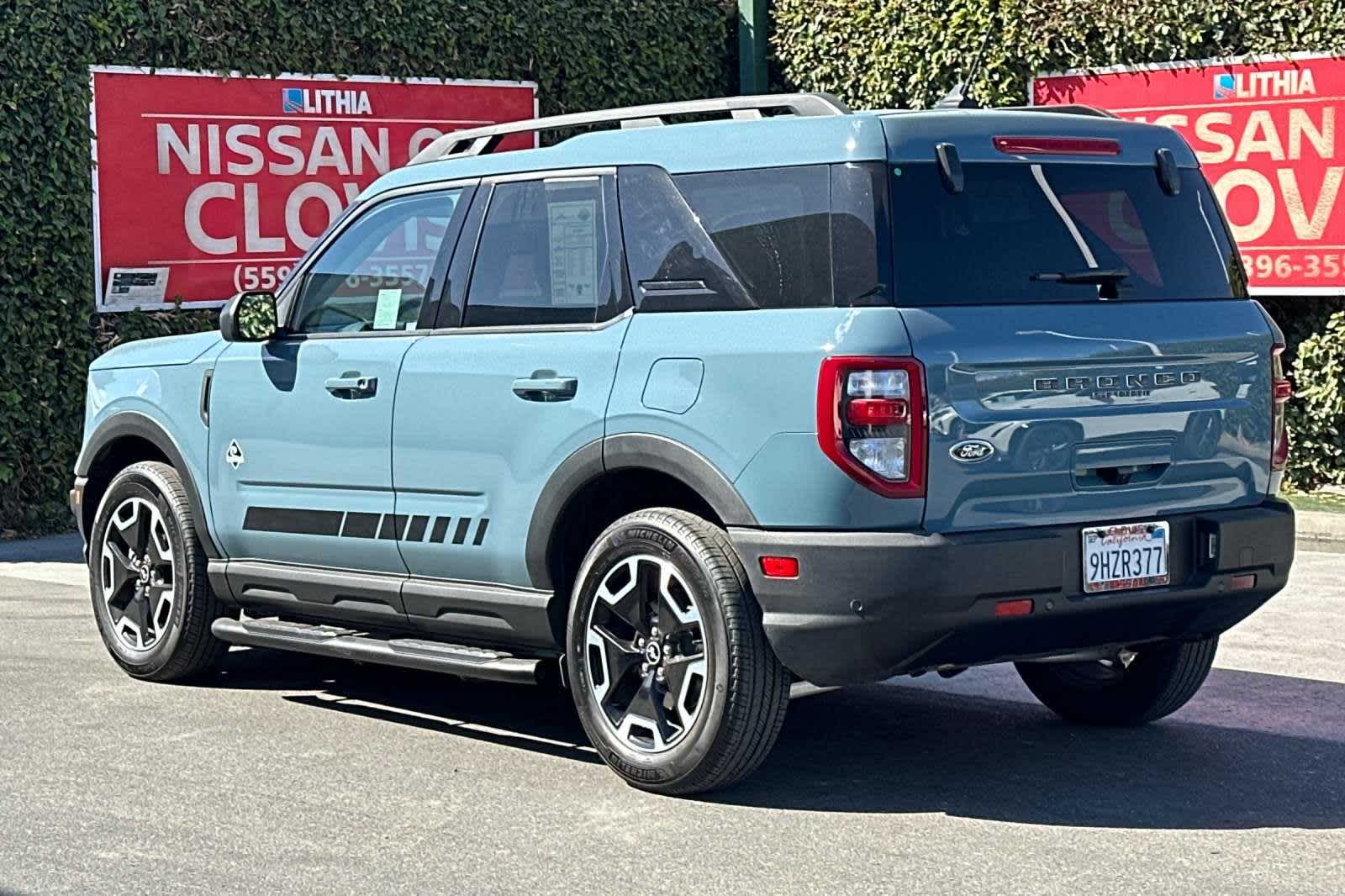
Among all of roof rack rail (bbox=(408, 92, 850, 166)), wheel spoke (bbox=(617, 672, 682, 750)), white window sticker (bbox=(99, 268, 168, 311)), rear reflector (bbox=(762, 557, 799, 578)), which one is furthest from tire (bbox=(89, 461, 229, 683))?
white window sticker (bbox=(99, 268, 168, 311))

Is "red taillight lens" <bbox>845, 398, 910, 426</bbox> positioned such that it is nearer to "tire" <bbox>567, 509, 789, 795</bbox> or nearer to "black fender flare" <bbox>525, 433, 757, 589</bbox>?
"black fender flare" <bbox>525, 433, 757, 589</bbox>

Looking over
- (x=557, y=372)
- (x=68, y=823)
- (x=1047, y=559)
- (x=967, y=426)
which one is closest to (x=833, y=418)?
(x=967, y=426)

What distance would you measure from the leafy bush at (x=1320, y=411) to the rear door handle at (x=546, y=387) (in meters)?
8.33

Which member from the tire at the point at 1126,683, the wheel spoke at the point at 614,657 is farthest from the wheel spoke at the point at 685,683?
the tire at the point at 1126,683

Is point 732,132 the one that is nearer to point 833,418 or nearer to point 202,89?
point 833,418

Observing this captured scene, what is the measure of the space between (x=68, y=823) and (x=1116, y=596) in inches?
119

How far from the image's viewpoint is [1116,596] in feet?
20.2

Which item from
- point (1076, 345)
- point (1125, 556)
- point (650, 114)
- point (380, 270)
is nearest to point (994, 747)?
point (1125, 556)

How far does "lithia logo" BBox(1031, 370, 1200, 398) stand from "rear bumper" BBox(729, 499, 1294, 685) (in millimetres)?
390

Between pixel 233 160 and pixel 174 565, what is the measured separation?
7028mm

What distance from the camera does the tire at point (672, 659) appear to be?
241 inches

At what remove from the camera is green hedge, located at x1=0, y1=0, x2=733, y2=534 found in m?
13.3

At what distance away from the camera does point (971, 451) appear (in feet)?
19.5

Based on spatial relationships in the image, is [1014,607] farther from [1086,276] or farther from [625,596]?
[625,596]
